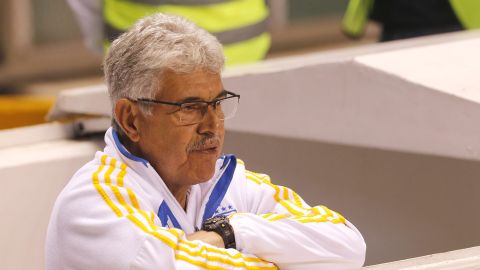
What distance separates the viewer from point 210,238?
206 cm

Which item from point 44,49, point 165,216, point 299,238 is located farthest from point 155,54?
point 44,49

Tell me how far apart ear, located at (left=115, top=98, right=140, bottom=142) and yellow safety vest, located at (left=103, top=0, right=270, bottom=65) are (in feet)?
Answer: 4.67

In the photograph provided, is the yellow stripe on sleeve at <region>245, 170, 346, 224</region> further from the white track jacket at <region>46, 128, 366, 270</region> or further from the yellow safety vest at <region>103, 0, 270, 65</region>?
the yellow safety vest at <region>103, 0, 270, 65</region>

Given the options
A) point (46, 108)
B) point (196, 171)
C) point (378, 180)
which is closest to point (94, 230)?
point (196, 171)

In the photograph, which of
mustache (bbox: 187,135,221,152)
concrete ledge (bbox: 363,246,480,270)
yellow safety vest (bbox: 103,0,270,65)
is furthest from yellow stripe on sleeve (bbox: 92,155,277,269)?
yellow safety vest (bbox: 103,0,270,65)

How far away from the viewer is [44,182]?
2918 mm

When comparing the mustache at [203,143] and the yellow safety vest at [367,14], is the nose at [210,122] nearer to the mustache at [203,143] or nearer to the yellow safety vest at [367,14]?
the mustache at [203,143]

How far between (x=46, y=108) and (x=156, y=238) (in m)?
2.13

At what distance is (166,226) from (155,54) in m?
0.33

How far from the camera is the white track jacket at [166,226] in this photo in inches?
78.0

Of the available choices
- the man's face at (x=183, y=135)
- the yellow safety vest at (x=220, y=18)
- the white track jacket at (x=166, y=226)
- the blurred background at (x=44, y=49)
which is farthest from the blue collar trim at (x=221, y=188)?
the blurred background at (x=44, y=49)

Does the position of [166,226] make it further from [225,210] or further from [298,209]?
[298,209]

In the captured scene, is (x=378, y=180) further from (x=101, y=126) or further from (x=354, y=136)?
(x=101, y=126)

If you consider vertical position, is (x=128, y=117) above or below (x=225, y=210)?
above
